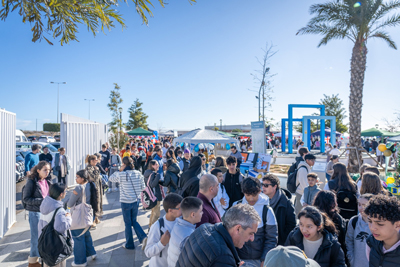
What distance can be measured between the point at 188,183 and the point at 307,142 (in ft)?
61.6

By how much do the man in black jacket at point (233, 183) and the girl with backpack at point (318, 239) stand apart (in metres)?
2.57

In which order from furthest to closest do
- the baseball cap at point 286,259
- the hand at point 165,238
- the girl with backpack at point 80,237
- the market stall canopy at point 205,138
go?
the market stall canopy at point 205,138 → the girl with backpack at point 80,237 → the hand at point 165,238 → the baseball cap at point 286,259

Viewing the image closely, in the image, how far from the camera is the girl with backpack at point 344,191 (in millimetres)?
3902

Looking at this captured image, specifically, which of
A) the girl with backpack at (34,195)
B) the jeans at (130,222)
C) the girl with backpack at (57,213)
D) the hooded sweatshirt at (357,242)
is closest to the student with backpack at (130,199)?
the jeans at (130,222)

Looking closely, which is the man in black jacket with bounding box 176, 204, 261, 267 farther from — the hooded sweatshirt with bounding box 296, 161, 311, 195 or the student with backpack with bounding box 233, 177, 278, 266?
the hooded sweatshirt with bounding box 296, 161, 311, 195

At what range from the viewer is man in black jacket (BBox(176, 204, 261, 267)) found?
5.69 ft

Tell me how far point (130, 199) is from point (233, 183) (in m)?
2.06

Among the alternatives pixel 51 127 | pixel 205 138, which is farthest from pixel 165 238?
pixel 51 127

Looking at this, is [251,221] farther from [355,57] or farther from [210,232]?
[355,57]

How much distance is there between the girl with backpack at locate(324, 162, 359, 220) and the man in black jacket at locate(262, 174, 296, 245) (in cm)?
111

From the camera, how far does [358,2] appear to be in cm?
1295

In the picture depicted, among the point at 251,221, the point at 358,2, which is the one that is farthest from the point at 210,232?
the point at 358,2

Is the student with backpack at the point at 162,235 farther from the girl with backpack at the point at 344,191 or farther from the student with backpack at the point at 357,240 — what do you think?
the girl with backpack at the point at 344,191

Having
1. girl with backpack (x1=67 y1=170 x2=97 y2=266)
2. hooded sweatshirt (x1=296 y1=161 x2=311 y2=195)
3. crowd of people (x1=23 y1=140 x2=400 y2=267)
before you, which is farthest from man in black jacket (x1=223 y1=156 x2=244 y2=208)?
girl with backpack (x1=67 y1=170 x2=97 y2=266)
